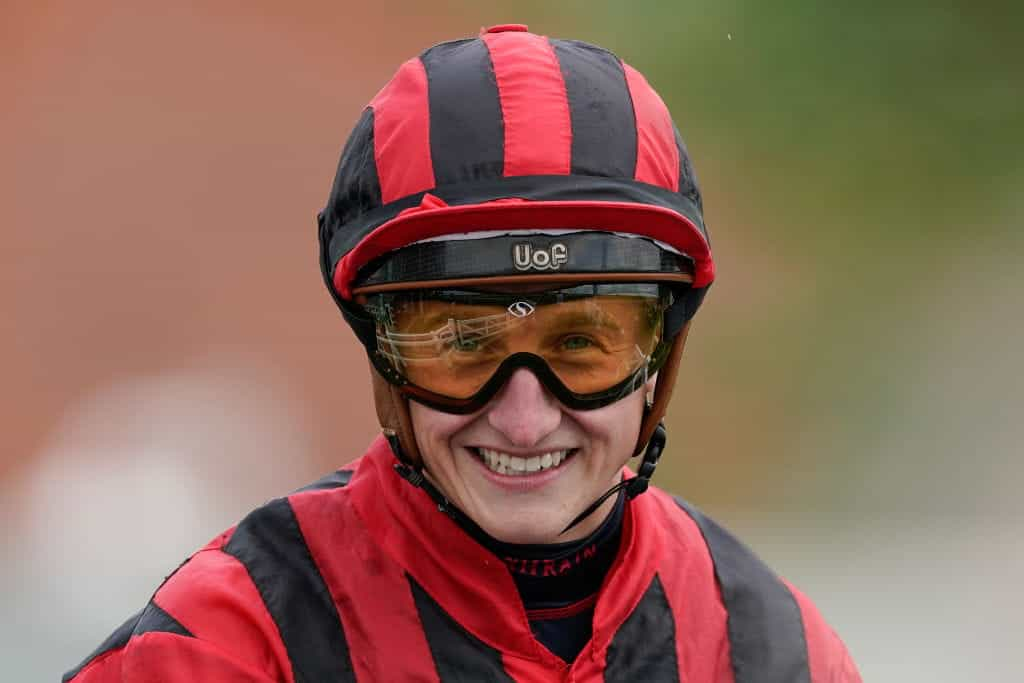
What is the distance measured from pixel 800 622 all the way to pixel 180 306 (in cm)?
464

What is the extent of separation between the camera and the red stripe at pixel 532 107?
6.21 feet

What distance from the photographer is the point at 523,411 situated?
6.15ft

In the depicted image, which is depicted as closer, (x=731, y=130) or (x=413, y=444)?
(x=413, y=444)

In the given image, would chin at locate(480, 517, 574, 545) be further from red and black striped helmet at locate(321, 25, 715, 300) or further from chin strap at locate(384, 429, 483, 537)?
red and black striped helmet at locate(321, 25, 715, 300)

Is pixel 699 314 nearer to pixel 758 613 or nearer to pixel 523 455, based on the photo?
pixel 758 613

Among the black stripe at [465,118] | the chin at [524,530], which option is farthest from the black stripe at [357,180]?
the chin at [524,530]

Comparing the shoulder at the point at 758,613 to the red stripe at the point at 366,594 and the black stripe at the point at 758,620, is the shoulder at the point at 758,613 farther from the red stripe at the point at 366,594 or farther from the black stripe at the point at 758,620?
the red stripe at the point at 366,594

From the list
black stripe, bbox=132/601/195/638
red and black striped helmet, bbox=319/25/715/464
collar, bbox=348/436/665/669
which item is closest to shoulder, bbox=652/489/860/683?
Answer: collar, bbox=348/436/665/669

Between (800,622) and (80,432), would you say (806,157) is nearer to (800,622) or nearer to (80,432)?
(80,432)

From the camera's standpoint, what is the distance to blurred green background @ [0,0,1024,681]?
5.21 metres

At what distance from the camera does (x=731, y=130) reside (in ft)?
24.3

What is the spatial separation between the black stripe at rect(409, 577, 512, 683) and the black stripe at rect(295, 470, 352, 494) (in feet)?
1.00

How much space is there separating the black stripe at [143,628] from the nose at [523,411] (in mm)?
558

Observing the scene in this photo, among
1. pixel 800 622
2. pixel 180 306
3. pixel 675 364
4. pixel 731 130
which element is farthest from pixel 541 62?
pixel 731 130
